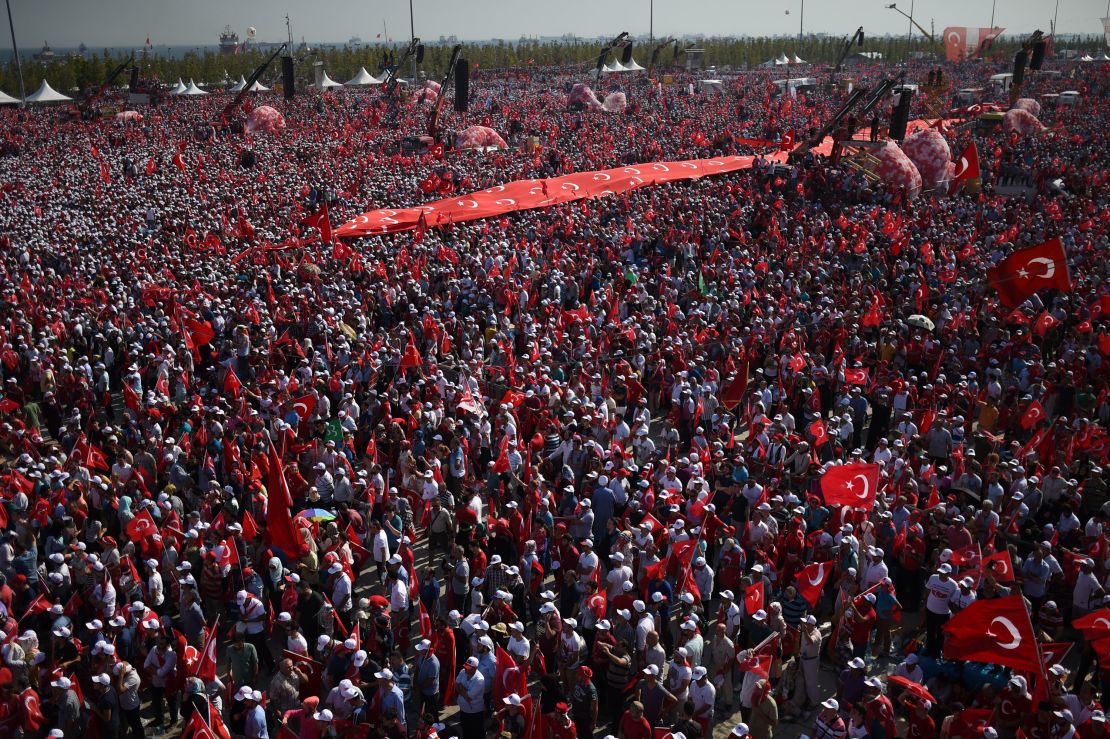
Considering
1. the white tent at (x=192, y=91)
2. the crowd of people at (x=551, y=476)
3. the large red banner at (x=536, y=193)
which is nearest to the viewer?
the crowd of people at (x=551, y=476)

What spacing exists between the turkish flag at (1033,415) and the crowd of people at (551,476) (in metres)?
0.03

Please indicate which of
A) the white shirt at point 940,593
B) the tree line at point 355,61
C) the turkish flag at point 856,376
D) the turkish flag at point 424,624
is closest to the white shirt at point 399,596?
the turkish flag at point 424,624

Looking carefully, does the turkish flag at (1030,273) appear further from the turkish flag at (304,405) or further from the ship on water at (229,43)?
the ship on water at (229,43)

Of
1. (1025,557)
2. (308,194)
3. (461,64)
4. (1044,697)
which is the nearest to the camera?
(1044,697)

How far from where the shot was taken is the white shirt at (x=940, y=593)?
875 centimetres

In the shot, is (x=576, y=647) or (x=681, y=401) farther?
(x=681, y=401)

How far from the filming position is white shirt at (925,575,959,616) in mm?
8750

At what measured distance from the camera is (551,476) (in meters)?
11.9

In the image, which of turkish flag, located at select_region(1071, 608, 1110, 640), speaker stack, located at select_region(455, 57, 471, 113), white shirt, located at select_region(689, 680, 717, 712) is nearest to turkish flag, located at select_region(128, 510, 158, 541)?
white shirt, located at select_region(689, 680, 717, 712)

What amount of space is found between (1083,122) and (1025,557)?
136ft

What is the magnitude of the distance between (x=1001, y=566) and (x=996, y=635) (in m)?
1.78

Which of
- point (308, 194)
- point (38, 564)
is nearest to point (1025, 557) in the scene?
point (38, 564)

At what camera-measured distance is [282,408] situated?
43.5ft

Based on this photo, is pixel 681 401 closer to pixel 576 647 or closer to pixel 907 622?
pixel 907 622
